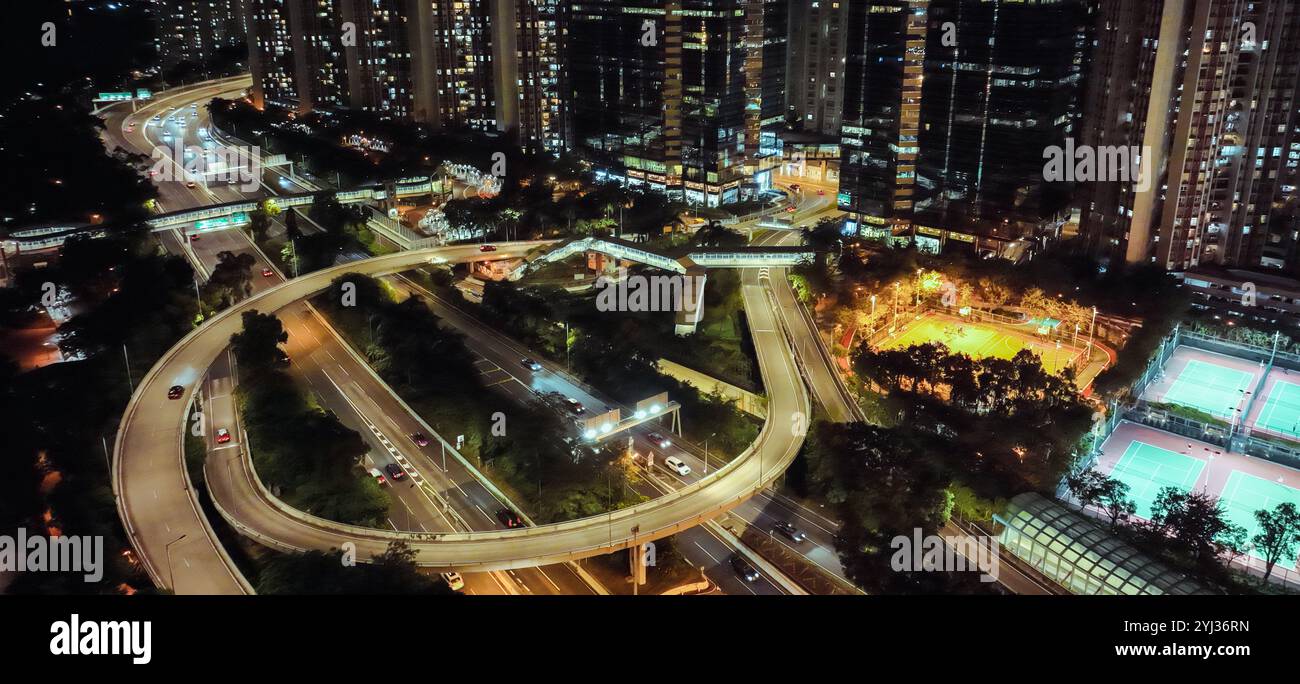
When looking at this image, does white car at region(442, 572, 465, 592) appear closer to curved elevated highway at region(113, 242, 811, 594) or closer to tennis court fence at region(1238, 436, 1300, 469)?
curved elevated highway at region(113, 242, 811, 594)

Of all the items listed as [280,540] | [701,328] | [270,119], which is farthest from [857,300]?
[270,119]

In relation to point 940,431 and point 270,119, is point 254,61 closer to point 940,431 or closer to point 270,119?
point 270,119

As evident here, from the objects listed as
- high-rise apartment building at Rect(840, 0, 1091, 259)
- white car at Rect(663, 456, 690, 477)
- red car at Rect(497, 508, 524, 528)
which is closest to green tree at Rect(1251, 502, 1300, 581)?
white car at Rect(663, 456, 690, 477)

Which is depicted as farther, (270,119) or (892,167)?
(270,119)

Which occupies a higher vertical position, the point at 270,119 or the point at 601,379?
the point at 270,119

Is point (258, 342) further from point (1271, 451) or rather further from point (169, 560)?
point (1271, 451)
